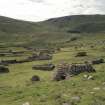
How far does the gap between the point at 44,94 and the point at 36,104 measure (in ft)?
7.94

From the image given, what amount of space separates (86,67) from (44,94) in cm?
1399

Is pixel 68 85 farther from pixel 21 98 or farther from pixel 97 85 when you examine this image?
pixel 21 98

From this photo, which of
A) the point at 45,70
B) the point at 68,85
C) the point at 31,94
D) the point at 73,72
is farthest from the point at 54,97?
the point at 45,70

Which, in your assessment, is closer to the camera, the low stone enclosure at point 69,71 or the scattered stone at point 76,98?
the scattered stone at point 76,98

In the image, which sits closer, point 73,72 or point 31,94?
point 31,94

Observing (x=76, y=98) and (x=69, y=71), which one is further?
(x=69, y=71)

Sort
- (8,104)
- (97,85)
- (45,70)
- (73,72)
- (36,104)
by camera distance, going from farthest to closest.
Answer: (45,70) → (73,72) → (97,85) → (8,104) → (36,104)

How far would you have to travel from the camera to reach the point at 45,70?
175 ft

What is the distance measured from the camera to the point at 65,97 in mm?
18391

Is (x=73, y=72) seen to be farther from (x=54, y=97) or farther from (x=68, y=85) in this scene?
(x=54, y=97)

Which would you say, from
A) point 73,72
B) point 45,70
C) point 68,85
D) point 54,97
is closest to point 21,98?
point 54,97

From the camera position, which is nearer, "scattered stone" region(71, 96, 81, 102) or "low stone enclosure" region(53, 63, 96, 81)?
"scattered stone" region(71, 96, 81, 102)

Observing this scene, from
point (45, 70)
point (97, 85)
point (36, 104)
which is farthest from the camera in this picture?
point (45, 70)

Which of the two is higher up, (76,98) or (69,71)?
(76,98)
